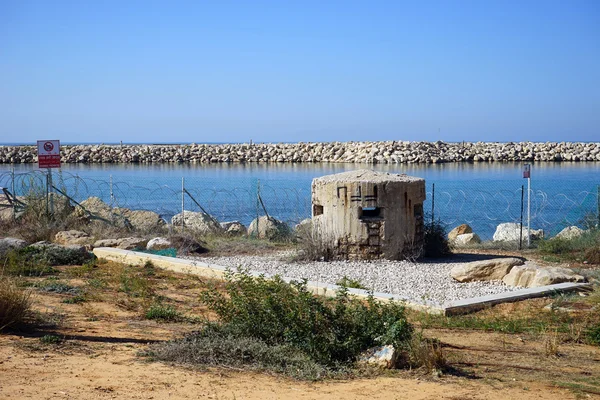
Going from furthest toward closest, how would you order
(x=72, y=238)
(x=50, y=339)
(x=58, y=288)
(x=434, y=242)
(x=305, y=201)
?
(x=305, y=201), (x=72, y=238), (x=434, y=242), (x=58, y=288), (x=50, y=339)

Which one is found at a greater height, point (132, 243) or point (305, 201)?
point (132, 243)

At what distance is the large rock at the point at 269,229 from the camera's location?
1974 cm

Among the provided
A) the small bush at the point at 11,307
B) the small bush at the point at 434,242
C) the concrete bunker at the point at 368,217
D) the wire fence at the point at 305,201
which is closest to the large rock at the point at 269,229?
the wire fence at the point at 305,201

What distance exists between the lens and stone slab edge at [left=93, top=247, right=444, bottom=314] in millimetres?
11203

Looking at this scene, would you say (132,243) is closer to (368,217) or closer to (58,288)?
(58,288)

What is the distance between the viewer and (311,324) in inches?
311

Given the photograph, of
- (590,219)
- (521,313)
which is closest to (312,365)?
(521,313)

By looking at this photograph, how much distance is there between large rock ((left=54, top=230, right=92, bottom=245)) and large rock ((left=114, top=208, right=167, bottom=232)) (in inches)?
74.9

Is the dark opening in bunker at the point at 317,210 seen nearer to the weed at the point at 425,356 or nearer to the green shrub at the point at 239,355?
the green shrub at the point at 239,355

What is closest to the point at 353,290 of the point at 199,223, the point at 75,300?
the point at 75,300

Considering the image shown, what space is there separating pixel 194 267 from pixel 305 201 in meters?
17.2

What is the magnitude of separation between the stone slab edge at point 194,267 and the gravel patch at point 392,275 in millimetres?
204

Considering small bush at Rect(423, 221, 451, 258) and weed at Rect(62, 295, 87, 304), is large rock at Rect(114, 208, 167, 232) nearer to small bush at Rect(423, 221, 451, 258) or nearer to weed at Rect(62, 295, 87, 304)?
small bush at Rect(423, 221, 451, 258)

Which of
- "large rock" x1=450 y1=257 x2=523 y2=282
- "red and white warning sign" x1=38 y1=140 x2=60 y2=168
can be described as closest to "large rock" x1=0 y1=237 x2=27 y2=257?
"red and white warning sign" x1=38 y1=140 x2=60 y2=168
